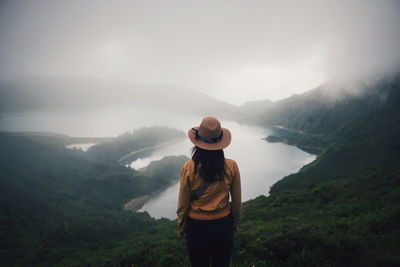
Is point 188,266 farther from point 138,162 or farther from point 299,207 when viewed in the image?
point 138,162

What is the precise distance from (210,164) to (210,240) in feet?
3.61

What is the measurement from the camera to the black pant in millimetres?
3242

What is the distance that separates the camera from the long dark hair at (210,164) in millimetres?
3135

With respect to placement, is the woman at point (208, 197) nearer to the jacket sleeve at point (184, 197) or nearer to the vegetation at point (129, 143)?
the jacket sleeve at point (184, 197)

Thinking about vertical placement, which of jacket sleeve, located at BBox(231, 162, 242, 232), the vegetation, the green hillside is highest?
jacket sleeve, located at BBox(231, 162, 242, 232)

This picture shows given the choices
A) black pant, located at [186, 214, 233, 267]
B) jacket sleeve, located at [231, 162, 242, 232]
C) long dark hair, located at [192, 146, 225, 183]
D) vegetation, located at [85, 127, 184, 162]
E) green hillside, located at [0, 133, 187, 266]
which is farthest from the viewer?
vegetation, located at [85, 127, 184, 162]

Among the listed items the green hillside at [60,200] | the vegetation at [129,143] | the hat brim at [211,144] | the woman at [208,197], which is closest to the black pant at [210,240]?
the woman at [208,197]

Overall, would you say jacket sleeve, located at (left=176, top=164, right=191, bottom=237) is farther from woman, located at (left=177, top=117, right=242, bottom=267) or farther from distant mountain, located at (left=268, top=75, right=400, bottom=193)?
distant mountain, located at (left=268, top=75, right=400, bottom=193)

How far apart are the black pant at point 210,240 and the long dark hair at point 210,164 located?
25.8 inches

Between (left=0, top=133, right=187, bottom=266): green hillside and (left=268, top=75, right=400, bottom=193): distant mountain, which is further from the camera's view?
(left=268, top=75, right=400, bottom=193): distant mountain

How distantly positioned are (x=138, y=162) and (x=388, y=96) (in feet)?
454

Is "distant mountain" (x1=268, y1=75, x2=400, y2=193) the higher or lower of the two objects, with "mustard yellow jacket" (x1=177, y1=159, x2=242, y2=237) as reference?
lower

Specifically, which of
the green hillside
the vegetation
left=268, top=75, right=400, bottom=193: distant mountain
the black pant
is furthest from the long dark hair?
the vegetation

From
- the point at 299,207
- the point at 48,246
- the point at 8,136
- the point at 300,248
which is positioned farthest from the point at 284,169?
the point at 8,136
